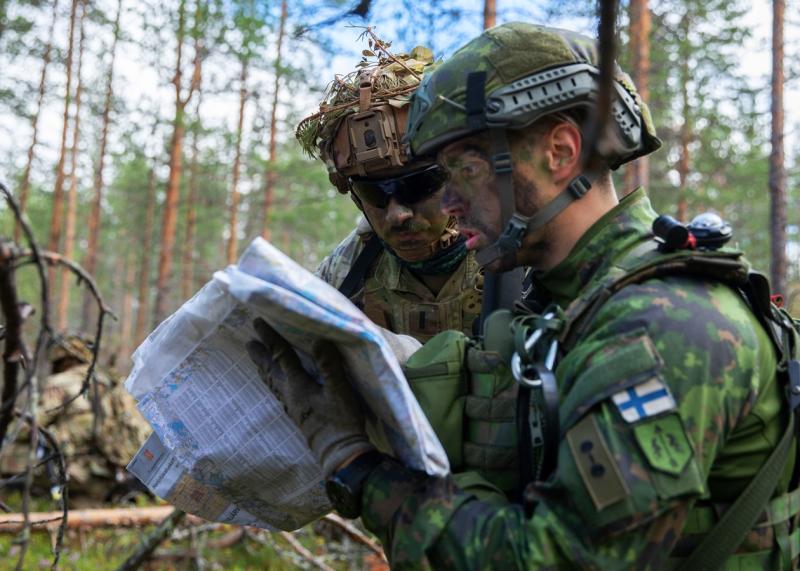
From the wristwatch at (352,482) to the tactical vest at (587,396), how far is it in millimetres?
234

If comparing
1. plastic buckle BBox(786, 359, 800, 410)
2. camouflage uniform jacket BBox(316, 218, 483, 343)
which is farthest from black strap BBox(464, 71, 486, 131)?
camouflage uniform jacket BBox(316, 218, 483, 343)

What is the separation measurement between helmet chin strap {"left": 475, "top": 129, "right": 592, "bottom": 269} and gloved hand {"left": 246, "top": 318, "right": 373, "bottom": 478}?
0.59 metres

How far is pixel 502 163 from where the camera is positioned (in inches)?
84.4

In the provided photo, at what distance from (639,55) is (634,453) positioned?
37.2 ft

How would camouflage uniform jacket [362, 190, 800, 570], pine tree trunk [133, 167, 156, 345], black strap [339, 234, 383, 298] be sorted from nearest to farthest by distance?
camouflage uniform jacket [362, 190, 800, 570] < black strap [339, 234, 383, 298] < pine tree trunk [133, 167, 156, 345]

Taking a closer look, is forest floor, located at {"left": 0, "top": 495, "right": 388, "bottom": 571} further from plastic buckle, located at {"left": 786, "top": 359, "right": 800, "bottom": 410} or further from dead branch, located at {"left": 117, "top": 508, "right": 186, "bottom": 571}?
plastic buckle, located at {"left": 786, "top": 359, "right": 800, "bottom": 410}

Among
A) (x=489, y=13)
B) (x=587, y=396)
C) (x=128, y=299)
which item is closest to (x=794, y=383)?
(x=587, y=396)

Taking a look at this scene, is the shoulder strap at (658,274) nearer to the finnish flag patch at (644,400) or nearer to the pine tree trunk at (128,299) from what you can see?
the finnish flag patch at (644,400)

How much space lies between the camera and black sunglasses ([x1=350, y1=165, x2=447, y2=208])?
3.50 metres

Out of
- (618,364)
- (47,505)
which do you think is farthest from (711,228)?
(47,505)

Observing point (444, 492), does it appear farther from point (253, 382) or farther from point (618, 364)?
point (253, 382)

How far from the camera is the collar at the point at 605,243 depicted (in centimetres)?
210

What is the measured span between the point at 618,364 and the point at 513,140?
2.56 feet

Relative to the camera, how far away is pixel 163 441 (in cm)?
240
